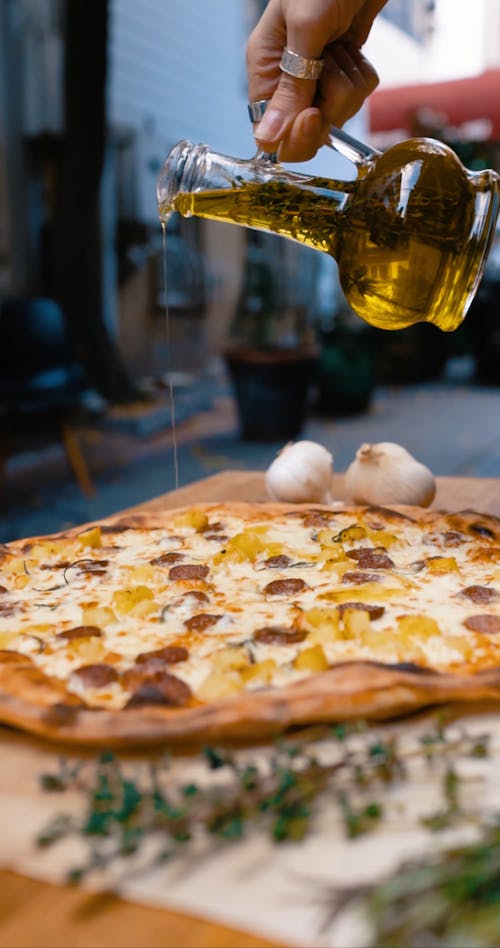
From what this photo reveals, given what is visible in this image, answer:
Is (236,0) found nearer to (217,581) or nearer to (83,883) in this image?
(217,581)

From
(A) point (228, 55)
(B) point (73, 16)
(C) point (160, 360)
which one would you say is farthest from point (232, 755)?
(A) point (228, 55)

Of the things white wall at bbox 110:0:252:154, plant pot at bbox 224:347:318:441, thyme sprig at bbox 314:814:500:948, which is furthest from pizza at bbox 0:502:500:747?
white wall at bbox 110:0:252:154

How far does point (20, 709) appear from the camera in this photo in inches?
45.4

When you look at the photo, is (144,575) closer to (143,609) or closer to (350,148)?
(143,609)

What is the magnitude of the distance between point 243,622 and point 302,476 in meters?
0.90

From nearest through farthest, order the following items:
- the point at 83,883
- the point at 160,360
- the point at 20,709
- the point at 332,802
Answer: the point at 83,883 < the point at 332,802 < the point at 20,709 < the point at 160,360

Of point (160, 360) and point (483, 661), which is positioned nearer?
point (483, 661)

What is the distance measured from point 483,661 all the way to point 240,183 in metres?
0.90

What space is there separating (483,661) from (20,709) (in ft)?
1.98

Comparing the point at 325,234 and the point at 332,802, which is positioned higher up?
the point at 325,234

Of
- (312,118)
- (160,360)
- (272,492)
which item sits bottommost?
(160,360)

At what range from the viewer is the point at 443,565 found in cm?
165

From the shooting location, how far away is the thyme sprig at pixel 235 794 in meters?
0.96

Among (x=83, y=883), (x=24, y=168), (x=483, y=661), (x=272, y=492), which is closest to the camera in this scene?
(x=83, y=883)
